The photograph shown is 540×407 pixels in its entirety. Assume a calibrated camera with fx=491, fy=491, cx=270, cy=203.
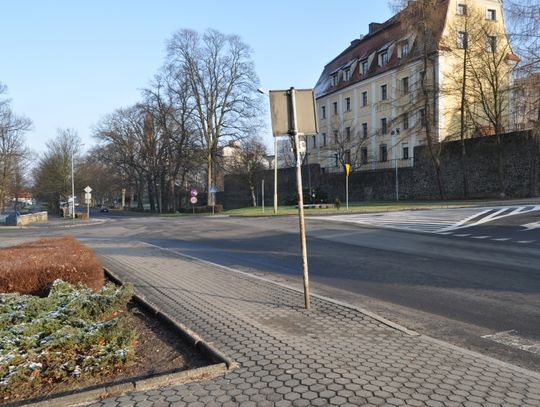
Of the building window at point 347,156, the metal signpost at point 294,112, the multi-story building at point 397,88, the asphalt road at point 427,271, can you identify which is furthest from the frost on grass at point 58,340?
the building window at point 347,156

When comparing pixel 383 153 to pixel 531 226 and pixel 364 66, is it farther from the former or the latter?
pixel 531 226

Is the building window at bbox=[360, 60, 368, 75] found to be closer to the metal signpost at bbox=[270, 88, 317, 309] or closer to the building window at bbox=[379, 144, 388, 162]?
the building window at bbox=[379, 144, 388, 162]

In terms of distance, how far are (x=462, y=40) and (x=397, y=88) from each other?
14.0 metres

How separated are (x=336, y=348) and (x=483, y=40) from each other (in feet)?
126

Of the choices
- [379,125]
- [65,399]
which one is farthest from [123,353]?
[379,125]

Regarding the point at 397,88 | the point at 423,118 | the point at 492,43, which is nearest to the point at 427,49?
→ the point at 492,43

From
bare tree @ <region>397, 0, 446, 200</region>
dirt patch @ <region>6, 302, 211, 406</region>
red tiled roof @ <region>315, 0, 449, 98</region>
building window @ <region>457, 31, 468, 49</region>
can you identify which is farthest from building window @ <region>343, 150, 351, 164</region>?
dirt patch @ <region>6, 302, 211, 406</region>

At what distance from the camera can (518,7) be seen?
24.2 m

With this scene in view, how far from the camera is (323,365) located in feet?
14.7

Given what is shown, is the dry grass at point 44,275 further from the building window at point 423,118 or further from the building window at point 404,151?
the building window at point 404,151

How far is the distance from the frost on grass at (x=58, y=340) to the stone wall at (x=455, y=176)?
1297 inches

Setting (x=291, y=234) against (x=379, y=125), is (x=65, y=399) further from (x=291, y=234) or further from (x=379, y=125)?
(x=379, y=125)

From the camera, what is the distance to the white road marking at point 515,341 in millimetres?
5289

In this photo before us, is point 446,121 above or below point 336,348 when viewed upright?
above
